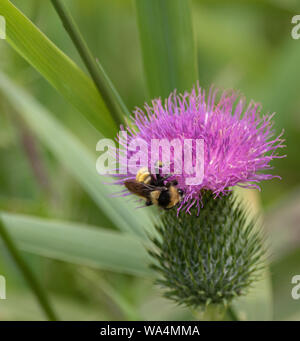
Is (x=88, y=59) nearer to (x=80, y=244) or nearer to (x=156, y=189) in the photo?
(x=156, y=189)

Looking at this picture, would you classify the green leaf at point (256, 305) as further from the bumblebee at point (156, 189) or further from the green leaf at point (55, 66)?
the green leaf at point (55, 66)

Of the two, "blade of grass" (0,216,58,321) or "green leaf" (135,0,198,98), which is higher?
"green leaf" (135,0,198,98)

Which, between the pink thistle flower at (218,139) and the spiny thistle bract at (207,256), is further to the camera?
the spiny thistle bract at (207,256)

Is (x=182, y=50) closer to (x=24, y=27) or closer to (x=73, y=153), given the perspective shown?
(x=24, y=27)

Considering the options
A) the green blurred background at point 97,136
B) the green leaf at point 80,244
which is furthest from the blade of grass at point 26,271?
the green blurred background at point 97,136

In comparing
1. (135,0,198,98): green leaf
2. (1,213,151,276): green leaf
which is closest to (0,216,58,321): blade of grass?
(1,213,151,276): green leaf

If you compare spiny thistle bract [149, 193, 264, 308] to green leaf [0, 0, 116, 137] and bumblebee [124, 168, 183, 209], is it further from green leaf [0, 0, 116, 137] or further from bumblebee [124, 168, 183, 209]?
green leaf [0, 0, 116, 137]

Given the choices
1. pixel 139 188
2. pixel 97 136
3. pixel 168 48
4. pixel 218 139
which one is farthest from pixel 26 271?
pixel 97 136

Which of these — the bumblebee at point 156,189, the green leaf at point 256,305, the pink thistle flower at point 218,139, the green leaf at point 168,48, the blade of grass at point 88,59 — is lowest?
the green leaf at point 256,305
